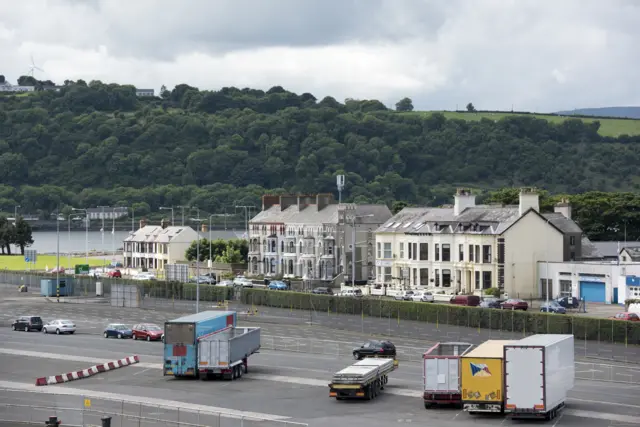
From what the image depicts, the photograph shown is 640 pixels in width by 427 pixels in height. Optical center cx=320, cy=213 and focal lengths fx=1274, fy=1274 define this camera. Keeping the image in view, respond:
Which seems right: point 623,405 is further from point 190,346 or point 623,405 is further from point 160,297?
point 160,297

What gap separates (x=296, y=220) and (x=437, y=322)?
5522 centimetres

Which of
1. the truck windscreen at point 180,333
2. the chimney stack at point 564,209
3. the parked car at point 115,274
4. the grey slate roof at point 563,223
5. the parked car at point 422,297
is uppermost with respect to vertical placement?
the chimney stack at point 564,209

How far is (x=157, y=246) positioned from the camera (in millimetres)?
180375

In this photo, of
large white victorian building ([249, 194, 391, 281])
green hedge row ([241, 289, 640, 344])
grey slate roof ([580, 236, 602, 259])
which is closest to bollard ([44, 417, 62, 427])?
green hedge row ([241, 289, 640, 344])

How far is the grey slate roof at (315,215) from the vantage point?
150 metres

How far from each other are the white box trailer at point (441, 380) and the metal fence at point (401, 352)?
1401cm

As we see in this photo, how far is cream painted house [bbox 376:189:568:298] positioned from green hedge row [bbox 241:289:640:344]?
56.7 feet

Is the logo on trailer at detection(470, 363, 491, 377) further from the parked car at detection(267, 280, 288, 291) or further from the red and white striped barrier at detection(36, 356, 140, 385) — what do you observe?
the parked car at detection(267, 280, 288, 291)

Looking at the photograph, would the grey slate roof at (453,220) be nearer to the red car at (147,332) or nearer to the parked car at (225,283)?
the parked car at (225,283)

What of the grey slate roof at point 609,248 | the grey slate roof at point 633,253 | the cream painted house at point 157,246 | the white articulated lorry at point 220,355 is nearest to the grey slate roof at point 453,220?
the grey slate roof at point 633,253

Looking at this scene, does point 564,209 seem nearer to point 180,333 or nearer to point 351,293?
point 351,293

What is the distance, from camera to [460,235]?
12812 cm

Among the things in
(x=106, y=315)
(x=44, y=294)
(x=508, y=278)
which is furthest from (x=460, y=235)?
(x=44, y=294)

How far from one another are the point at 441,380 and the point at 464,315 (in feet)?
130
